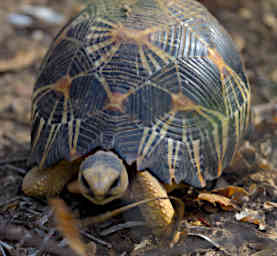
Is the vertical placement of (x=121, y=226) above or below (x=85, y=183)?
below

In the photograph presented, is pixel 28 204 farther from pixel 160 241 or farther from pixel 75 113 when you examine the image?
pixel 160 241

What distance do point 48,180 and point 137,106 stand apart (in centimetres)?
83

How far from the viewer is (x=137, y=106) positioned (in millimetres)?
2557

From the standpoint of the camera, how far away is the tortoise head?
2266 mm

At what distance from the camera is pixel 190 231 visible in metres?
2.63

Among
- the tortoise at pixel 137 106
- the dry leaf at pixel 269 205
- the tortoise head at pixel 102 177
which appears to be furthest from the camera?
the dry leaf at pixel 269 205

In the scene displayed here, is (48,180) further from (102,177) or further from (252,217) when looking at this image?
(252,217)

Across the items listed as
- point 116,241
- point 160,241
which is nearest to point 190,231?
point 160,241

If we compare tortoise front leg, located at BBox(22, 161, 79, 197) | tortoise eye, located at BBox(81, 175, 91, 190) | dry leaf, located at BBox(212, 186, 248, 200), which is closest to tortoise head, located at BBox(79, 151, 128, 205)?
tortoise eye, located at BBox(81, 175, 91, 190)

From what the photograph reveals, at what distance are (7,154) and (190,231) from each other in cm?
181

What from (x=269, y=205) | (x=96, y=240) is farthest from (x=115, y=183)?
(x=269, y=205)

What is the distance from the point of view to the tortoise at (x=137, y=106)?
98.1 inches

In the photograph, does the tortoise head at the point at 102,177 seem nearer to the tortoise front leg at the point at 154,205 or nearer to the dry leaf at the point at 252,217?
the tortoise front leg at the point at 154,205

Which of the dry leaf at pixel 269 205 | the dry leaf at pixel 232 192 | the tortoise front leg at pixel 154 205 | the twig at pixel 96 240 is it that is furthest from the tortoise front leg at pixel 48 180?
the dry leaf at pixel 269 205
